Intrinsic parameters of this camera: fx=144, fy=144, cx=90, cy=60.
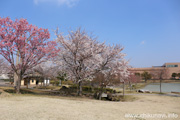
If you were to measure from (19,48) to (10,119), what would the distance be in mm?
11183

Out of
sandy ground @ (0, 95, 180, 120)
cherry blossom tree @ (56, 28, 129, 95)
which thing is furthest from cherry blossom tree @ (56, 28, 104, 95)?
sandy ground @ (0, 95, 180, 120)

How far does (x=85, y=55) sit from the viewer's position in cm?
1507

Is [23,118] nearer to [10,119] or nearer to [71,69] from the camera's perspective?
[10,119]

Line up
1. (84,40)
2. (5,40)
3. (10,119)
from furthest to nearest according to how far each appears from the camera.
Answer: (84,40)
(5,40)
(10,119)

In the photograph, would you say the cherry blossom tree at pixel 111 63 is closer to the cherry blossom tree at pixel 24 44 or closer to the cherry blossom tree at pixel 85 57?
the cherry blossom tree at pixel 85 57

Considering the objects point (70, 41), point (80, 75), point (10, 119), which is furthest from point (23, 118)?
point (70, 41)

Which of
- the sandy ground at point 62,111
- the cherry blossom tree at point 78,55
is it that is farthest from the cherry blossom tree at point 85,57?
the sandy ground at point 62,111

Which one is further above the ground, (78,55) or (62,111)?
(78,55)

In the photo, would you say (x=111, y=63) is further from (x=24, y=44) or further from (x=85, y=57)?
(x=24, y=44)

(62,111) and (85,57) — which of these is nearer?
(62,111)

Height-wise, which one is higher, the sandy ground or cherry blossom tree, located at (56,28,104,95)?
cherry blossom tree, located at (56,28,104,95)

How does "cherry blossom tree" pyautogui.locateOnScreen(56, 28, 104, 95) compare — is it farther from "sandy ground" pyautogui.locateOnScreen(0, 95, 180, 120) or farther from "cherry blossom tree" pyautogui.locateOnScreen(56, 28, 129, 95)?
"sandy ground" pyautogui.locateOnScreen(0, 95, 180, 120)

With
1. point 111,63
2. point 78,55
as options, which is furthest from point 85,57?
point 111,63

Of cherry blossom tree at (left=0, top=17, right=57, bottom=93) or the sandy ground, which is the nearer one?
the sandy ground
